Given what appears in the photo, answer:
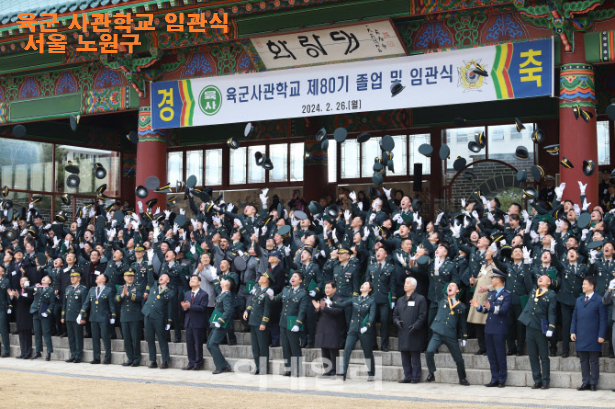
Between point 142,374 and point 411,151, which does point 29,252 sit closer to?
point 142,374

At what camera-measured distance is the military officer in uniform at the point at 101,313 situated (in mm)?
14652

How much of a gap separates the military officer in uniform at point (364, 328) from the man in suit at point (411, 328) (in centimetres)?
35

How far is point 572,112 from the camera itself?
47.1 feet

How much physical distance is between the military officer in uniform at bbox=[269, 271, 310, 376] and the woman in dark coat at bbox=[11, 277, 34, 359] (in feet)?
17.7

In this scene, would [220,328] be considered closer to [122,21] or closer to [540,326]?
[540,326]

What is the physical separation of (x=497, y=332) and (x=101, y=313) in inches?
259

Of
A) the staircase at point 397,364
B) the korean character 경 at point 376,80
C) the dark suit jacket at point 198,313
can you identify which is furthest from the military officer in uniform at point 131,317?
the korean character 경 at point 376,80

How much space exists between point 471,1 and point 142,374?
794 cm

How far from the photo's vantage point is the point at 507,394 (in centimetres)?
1098

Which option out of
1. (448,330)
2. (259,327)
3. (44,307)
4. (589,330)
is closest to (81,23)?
(44,307)

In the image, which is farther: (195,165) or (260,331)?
(195,165)

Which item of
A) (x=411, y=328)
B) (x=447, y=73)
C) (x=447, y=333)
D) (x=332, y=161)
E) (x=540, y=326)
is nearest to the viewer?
(x=540, y=326)

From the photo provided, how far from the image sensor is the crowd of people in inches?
458

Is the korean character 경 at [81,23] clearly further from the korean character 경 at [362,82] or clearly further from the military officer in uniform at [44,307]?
the korean character 경 at [362,82]
